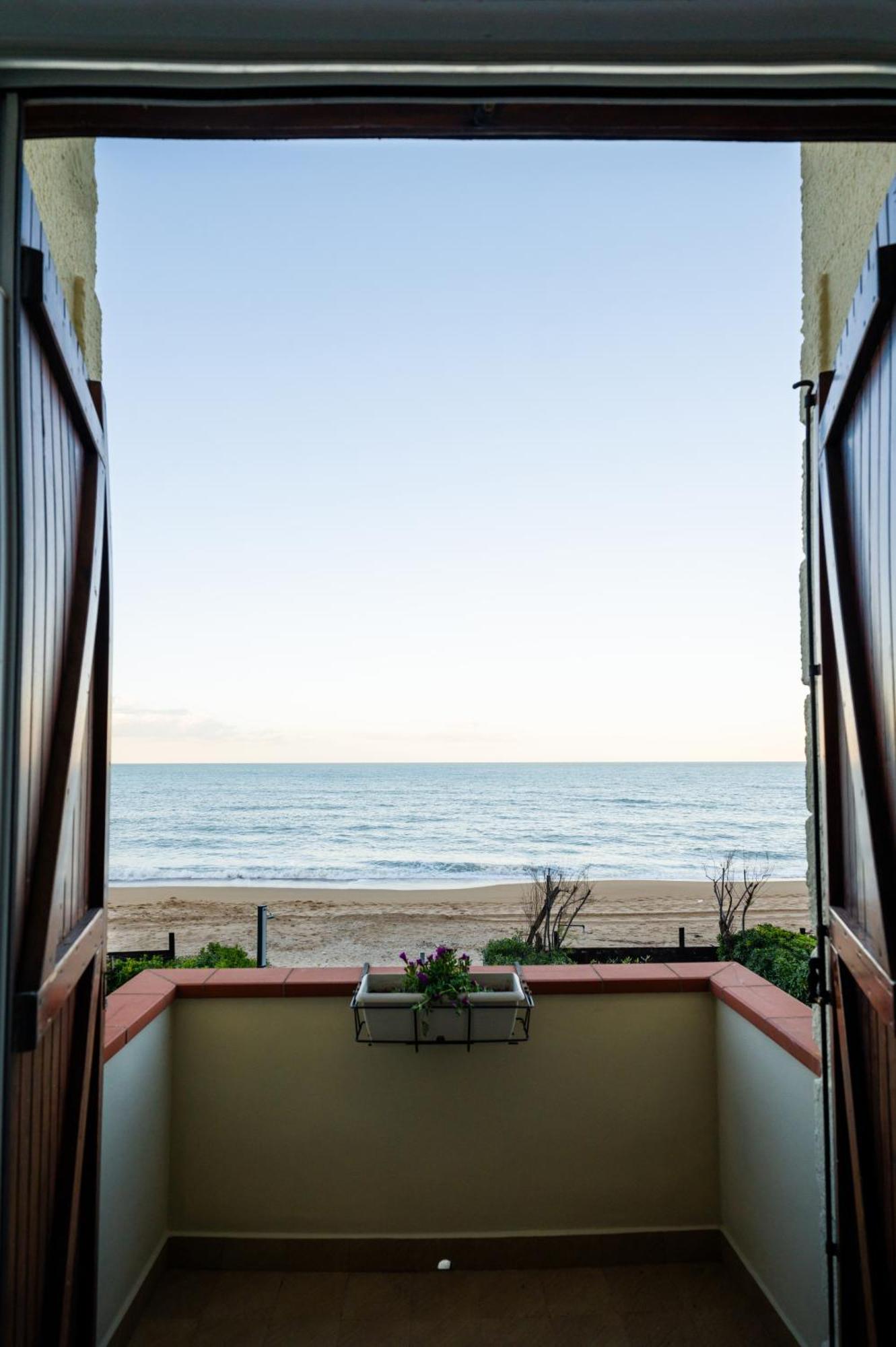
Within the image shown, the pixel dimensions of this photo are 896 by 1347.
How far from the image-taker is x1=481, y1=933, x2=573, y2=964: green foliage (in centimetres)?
404


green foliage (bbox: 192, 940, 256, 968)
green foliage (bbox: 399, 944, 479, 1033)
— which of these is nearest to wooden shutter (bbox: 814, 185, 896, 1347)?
green foliage (bbox: 399, 944, 479, 1033)

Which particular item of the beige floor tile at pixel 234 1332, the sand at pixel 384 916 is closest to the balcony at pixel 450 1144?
the beige floor tile at pixel 234 1332

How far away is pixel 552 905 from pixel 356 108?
294 inches

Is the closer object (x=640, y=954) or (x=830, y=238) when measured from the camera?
(x=830, y=238)

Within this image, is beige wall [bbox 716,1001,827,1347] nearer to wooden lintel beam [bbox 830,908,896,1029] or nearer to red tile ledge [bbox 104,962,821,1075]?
red tile ledge [bbox 104,962,821,1075]

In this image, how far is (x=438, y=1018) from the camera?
2.53 m

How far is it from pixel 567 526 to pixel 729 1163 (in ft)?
70.0

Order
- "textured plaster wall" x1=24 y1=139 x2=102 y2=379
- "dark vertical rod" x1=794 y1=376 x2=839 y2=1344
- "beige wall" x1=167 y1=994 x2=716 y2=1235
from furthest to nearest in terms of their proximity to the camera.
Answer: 1. "beige wall" x1=167 y1=994 x2=716 y2=1235
2. "dark vertical rod" x1=794 y1=376 x2=839 y2=1344
3. "textured plaster wall" x1=24 y1=139 x2=102 y2=379

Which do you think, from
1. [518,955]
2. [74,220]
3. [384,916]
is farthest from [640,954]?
[384,916]

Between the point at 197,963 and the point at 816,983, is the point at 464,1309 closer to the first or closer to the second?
the point at 816,983

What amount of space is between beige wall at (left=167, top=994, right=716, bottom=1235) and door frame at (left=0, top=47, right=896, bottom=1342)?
5.27ft

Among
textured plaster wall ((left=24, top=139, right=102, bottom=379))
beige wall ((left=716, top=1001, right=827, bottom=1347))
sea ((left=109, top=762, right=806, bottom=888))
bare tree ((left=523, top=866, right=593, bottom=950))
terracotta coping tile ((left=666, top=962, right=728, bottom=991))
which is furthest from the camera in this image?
sea ((left=109, top=762, right=806, bottom=888))

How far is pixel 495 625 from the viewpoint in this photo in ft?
88.1

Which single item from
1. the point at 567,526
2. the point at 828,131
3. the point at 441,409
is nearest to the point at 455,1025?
the point at 828,131
